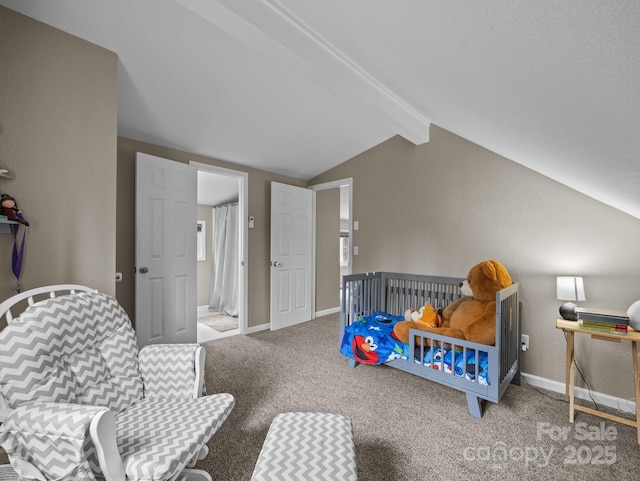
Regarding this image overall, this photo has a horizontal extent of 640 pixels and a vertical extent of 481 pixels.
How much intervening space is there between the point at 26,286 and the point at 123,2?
5.41ft

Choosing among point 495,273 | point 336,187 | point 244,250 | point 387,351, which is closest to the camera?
point 495,273

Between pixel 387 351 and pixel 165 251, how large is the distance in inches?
92.9

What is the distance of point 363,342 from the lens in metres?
2.52

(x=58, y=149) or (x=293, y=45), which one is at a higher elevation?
(x=293, y=45)

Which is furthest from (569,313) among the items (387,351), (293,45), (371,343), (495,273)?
(293,45)

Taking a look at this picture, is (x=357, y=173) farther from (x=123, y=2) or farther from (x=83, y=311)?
(x=83, y=311)

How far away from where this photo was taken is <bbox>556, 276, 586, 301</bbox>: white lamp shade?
6.72 feet

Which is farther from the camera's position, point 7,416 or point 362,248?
point 362,248

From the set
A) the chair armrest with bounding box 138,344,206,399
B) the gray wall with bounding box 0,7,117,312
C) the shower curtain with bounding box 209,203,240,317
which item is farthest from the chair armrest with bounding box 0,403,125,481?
the shower curtain with bounding box 209,203,240,317

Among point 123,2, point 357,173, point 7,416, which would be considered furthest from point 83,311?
point 357,173

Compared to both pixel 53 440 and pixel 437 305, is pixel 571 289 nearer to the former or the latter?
pixel 437 305

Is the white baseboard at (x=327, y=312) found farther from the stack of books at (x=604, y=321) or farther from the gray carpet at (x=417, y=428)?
the stack of books at (x=604, y=321)

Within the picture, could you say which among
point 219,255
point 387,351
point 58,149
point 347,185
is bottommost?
point 387,351

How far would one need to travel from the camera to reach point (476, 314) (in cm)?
209
